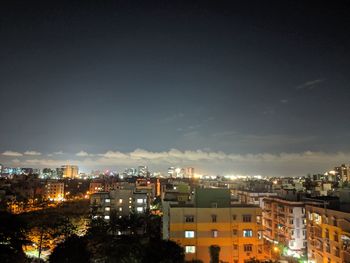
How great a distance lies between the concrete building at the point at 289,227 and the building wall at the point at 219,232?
1361cm

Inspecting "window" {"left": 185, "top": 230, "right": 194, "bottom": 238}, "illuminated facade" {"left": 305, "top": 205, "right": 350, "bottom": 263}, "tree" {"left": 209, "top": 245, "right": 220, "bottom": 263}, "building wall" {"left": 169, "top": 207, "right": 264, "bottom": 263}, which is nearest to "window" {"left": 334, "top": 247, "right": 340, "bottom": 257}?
"illuminated facade" {"left": 305, "top": 205, "right": 350, "bottom": 263}

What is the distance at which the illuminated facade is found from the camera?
27.5 metres

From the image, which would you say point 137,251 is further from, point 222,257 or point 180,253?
point 222,257

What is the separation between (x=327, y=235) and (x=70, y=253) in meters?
22.5

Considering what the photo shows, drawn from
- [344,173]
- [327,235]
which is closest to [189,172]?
[344,173]

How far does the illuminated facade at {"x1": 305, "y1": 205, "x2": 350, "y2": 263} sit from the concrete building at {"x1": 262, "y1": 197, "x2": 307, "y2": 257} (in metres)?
4.54

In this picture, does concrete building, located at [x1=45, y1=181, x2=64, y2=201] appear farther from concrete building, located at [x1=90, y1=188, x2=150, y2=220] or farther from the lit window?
the lit window

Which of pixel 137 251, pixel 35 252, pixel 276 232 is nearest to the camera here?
pixel 137 251

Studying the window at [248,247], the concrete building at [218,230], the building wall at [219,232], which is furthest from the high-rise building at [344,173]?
the window at [248,247]

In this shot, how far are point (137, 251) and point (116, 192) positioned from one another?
32.9 m

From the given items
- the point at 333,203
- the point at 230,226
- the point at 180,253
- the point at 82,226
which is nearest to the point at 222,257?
the point at 230,226

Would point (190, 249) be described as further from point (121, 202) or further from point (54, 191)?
point (54, 191)

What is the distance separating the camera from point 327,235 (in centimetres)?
3014

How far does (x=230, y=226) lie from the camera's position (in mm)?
27000
